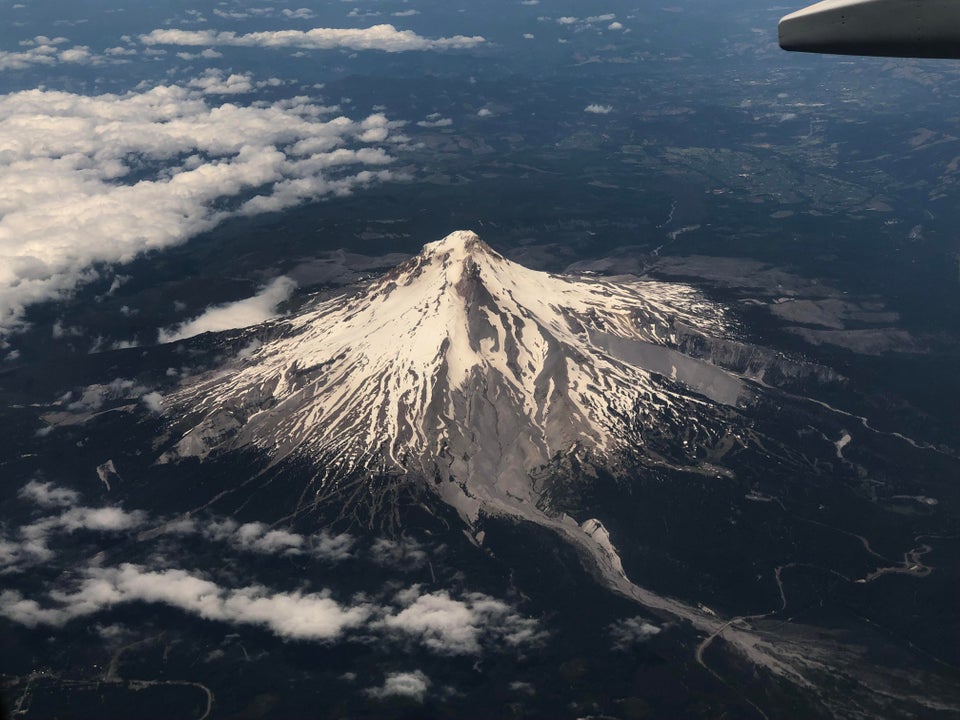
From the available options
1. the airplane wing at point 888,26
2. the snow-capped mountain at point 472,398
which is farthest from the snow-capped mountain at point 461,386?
Result: the airplane wing at point 888,26

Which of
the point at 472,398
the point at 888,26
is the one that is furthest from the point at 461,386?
the point at 888,26

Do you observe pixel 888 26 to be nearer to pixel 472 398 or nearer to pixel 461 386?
pixel 472 398

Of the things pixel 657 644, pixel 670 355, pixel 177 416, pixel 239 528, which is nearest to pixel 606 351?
pixel 670 355

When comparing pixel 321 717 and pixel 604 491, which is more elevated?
pixel 604 491

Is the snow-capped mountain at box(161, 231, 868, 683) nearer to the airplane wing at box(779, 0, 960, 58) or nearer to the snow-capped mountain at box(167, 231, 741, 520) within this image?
the snow-capped mountain at box(167, 231, 741, 520)

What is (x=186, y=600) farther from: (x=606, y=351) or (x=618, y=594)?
(x=606, y=351)
